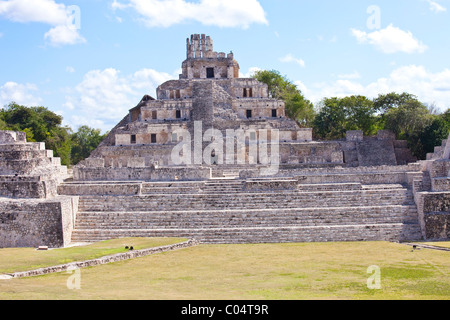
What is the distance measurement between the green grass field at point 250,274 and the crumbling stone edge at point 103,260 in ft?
1.09

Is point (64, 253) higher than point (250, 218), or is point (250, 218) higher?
point (250, 218)

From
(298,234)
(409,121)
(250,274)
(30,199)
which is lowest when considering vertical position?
(250,274)

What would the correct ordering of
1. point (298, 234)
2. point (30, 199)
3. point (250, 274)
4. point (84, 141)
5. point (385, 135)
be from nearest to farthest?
point (250, 274) < point (298, 234) < point (30, 199) < point (385, 135) < point (84, 141)

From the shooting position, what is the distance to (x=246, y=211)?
63.6ft

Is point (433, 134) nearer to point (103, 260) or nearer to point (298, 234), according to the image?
point (298, 234)

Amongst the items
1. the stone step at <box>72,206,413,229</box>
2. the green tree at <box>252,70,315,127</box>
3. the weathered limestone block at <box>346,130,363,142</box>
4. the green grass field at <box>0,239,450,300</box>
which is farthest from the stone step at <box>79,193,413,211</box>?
the green tree at <box>252,70,315,127</box>

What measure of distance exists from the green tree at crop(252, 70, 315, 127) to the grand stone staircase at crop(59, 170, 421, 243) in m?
26.3

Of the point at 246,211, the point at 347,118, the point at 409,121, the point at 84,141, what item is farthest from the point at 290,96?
the point at 246,211

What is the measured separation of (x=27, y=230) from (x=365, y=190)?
11830 millimetres

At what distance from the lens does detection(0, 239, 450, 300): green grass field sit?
32.8ft

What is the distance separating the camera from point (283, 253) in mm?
15664

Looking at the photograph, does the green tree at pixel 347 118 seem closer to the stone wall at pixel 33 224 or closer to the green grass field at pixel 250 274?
the green grass field at pixel 250 274

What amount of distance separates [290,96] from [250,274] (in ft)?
121
